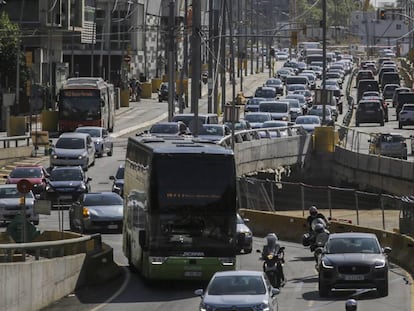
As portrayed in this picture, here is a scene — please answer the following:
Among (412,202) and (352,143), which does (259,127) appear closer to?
(352,143)

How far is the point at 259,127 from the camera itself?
244ft

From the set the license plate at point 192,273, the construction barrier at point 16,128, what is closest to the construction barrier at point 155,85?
the construction barrier at point 16,128

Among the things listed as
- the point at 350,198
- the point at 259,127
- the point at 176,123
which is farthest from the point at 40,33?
the point at 350,198

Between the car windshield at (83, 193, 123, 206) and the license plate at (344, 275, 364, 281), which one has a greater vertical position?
the license plate at (344, 275, 364, 281)

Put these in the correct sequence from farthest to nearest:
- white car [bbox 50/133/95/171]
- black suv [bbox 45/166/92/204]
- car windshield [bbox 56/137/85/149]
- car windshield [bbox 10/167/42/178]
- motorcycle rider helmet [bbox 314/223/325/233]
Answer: car windshield [bbox 56/137/85/149], white car [bbox 50/133/95/171], car windshield [bbox 10/167/42/178], black suv [bbox 45/166/92/204], motorcycle rider helmet [bbox 314/223/325/233]

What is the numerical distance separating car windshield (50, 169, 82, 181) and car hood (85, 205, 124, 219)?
993 cm

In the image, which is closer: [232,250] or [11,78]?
[232,250]

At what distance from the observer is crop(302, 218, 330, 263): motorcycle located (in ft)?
113

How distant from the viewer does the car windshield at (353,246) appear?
98.5 ft

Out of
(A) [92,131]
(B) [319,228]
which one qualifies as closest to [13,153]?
(A) [92,131]

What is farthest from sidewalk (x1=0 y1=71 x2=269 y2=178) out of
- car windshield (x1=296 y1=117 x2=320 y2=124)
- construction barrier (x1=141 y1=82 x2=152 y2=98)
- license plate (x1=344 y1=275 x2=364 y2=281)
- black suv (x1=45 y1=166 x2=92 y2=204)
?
license plate (x1=344 y1=275 x2=364 y2=281)

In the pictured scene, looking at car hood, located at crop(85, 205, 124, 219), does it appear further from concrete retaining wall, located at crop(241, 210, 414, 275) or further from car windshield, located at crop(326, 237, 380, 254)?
car windshield, located at crop(326, 237, 380, 254)

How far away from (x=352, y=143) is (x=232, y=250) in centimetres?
4102

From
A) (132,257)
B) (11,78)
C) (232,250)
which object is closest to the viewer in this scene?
(232,250)
